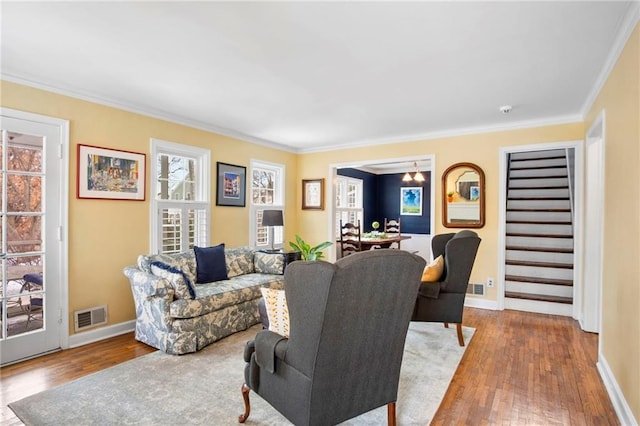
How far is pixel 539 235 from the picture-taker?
500 centimetres

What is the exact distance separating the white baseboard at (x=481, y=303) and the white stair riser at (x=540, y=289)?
41cm

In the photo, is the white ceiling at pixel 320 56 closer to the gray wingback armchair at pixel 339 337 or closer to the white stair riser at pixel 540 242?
the gray wingback armchair at pixel 339 337

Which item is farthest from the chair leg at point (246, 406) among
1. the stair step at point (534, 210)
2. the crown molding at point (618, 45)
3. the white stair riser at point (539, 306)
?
the stair step at point (534, 210)

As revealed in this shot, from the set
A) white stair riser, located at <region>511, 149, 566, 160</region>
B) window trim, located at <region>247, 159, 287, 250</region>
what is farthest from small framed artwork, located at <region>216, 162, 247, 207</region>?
white stair riser, located at <region>511, 149, 566, 160</region>

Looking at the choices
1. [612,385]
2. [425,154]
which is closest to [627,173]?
[612,385]

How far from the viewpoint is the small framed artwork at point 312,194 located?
611 centimetres

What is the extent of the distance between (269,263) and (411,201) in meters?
5.67

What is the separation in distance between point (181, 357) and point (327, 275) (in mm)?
2202

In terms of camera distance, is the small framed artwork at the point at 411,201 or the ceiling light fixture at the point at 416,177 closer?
the ceiling light fixture at the point at 416,177

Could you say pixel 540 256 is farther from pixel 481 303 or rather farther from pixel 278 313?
pixel 278 313

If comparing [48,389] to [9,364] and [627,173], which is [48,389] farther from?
[627,173]

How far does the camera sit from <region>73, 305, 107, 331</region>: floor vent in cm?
334

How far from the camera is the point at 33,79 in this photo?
120 inches

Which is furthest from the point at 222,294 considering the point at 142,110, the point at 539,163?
the point at 539,163
